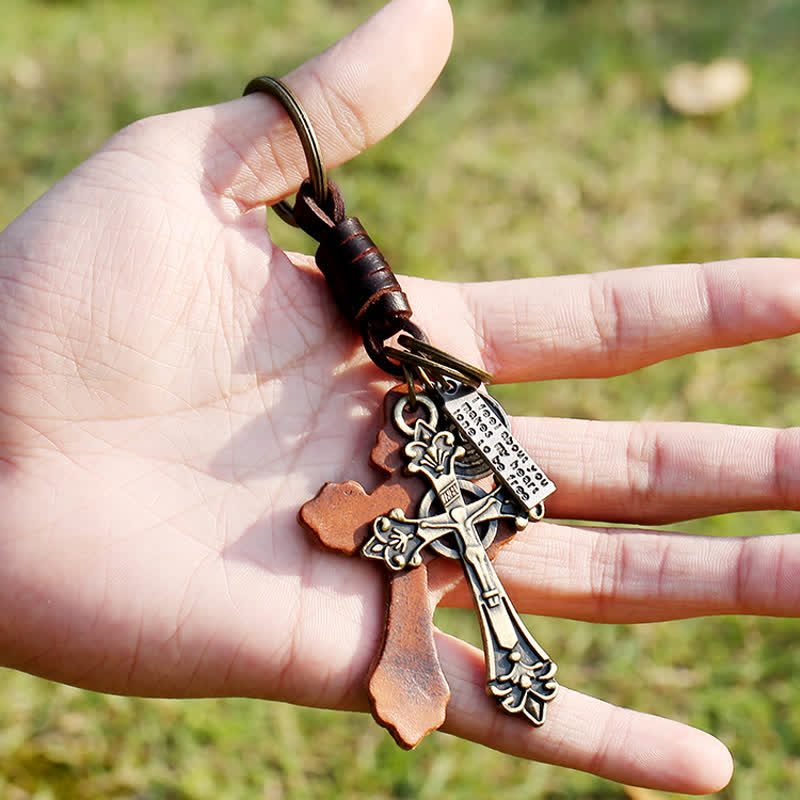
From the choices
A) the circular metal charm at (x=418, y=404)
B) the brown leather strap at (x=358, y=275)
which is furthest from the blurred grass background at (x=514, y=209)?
the brown leather strap at (x=358, y=275)

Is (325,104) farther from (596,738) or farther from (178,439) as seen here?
(596,738)

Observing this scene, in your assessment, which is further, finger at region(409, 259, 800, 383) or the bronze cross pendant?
finger at region(409, 259, 800, 383)

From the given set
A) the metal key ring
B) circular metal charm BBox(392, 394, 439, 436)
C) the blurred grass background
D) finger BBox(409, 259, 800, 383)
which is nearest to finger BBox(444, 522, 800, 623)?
circular metal charm BBox(392, 394, 439, 436)

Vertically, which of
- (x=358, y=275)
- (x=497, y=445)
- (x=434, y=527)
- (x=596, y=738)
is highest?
(x=358, y=275)

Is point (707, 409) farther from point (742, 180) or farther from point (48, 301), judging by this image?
point (48, 301)

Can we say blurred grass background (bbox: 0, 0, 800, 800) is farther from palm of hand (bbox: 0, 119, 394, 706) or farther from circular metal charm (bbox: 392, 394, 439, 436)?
circular metal charm (bbox: 392, 394, 439, 436)

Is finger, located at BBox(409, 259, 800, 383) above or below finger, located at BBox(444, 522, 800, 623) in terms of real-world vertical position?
above

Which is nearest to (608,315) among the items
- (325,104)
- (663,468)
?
(663,468)
